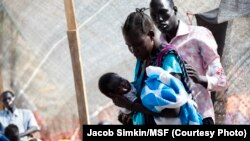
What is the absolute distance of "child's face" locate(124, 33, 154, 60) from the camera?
151 inches

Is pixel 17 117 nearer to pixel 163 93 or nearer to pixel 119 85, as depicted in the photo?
pixel 119 85

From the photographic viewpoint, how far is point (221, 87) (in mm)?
4137

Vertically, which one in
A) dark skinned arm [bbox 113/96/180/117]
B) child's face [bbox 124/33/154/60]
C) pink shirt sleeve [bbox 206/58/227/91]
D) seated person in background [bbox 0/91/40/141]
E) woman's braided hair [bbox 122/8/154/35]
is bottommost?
seated person in background [bbox 0/91/40/141]

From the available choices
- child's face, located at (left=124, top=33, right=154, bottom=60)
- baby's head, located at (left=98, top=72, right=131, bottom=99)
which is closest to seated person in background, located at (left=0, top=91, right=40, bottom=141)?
baby's head, located at (left=98, top=72, right=131, bottom=99)

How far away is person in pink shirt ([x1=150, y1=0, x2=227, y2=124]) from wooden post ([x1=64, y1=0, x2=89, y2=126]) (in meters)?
0.55

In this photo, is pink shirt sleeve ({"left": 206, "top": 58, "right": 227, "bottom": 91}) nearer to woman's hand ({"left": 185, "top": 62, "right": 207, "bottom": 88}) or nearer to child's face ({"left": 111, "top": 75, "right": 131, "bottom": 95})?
woman's hand ({"left": 185, "top": 62, "right": 207, "bottom": 88})

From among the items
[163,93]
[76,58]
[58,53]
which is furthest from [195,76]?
[58,53]

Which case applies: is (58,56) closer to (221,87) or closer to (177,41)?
(177,41)

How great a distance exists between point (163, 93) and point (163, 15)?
57cm

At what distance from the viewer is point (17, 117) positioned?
4.45m

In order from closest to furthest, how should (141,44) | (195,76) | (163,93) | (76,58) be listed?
1. (163,93)
2. (141,44)
3. (195,76)
4. (76,58)

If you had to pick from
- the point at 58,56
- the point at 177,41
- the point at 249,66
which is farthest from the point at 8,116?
the point at 249,66

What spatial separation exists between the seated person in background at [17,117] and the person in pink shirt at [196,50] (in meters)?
1.09

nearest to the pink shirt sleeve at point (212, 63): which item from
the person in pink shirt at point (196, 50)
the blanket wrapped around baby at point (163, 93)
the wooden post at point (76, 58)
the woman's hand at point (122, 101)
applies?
the person in pink shirt at point (196, 50)
